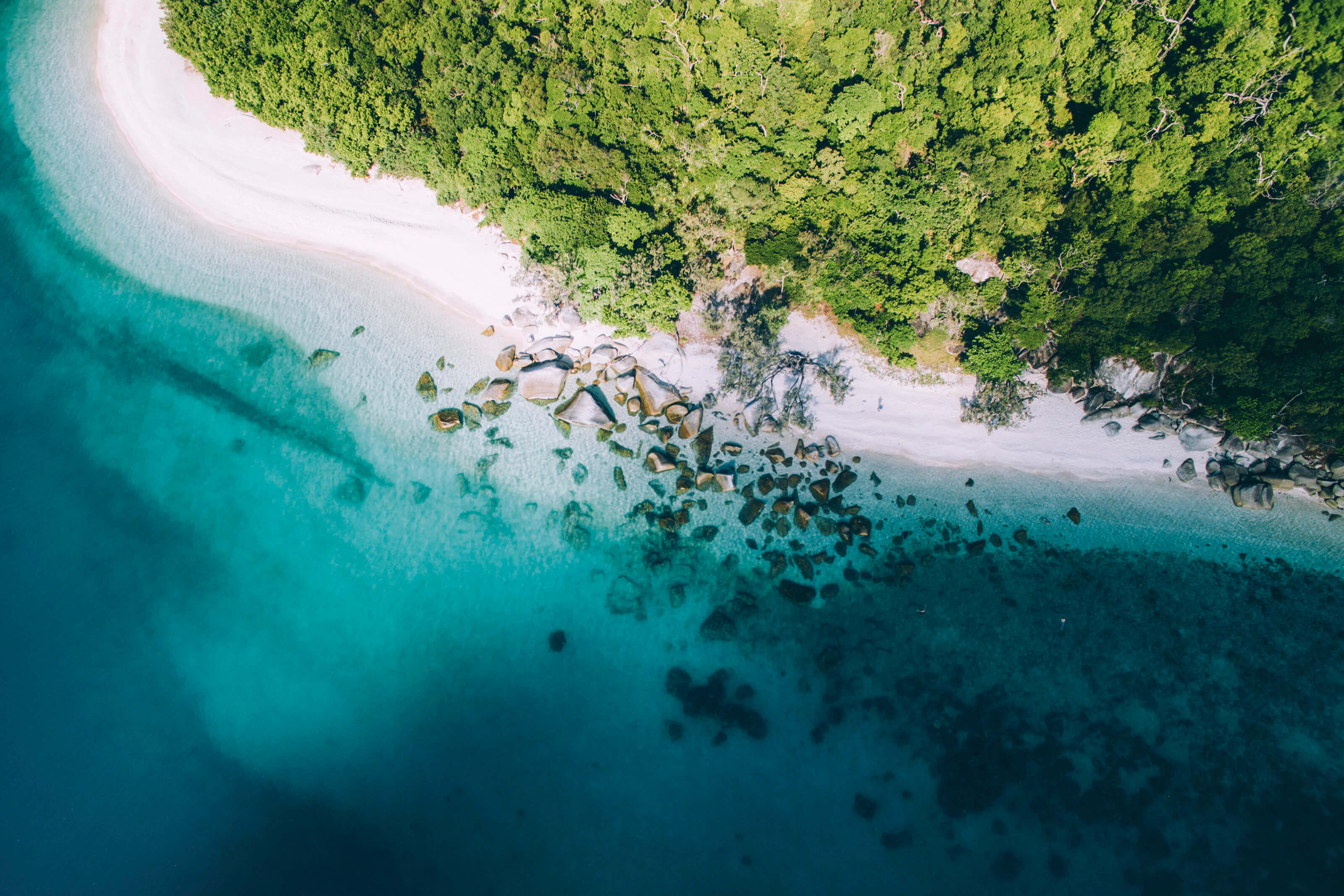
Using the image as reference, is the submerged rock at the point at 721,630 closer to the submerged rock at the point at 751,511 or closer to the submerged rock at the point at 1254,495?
the submerged rock at the point at 751,511

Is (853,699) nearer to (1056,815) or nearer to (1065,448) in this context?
(1056,815)

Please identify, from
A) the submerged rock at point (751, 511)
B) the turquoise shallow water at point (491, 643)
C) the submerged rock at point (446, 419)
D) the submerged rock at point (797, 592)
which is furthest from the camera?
the submerged rock at point (446, 419)

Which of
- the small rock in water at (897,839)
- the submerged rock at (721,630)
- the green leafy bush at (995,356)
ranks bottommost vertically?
the small rock in water at (897,839)

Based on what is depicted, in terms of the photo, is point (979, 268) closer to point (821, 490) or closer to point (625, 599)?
point (821, 490)

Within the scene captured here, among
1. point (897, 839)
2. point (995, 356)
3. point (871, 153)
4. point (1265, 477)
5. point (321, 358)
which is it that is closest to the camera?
point (871, 153)

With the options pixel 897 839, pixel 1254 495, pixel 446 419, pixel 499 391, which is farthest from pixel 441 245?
pixel 1254 495

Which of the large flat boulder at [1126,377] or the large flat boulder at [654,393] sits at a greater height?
the large flat boulder at [1126,377]

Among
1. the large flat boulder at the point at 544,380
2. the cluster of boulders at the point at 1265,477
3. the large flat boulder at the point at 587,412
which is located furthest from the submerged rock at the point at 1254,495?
the large flat boulder at the point at 544,380
